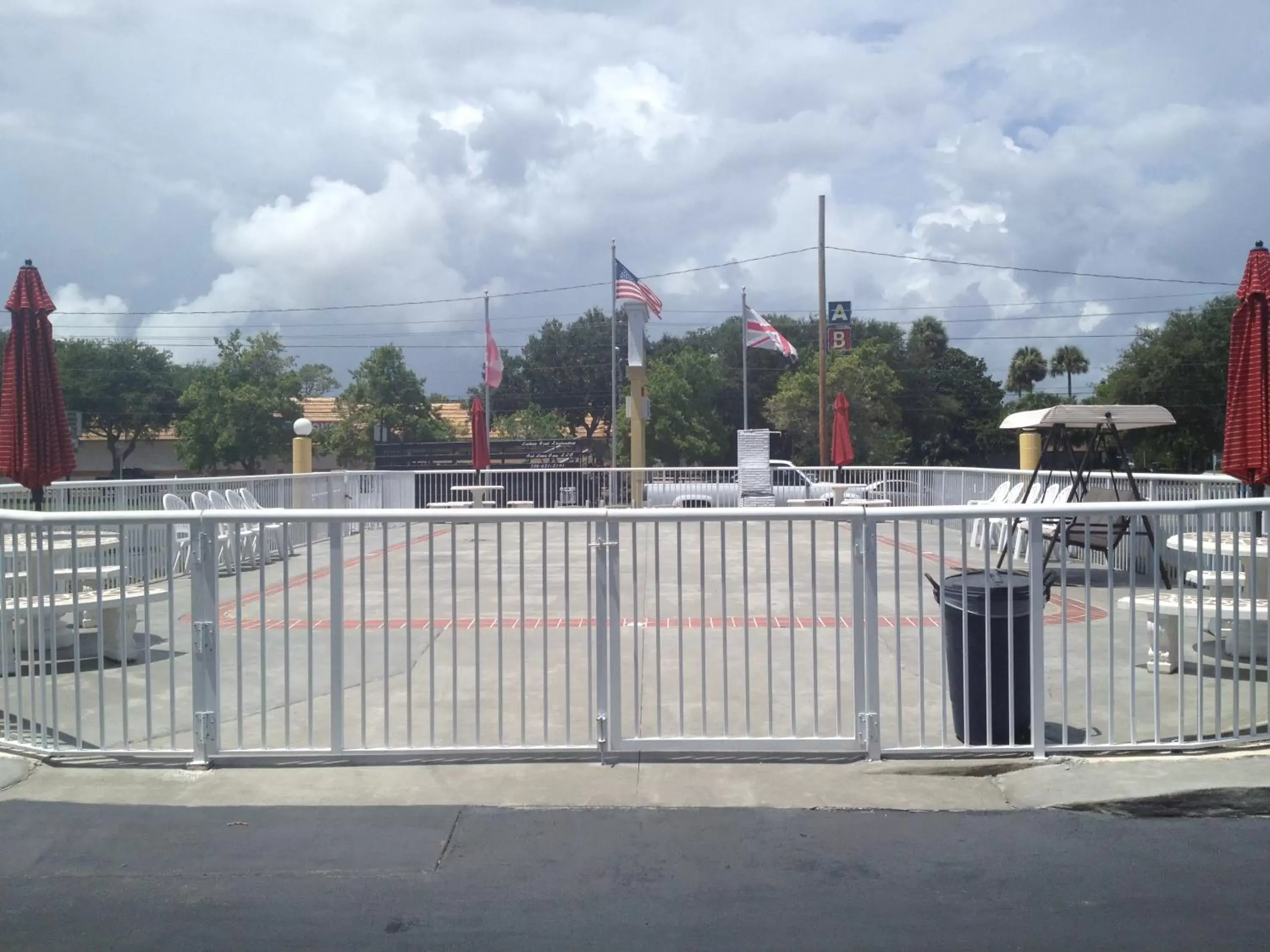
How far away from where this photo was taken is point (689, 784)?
18.9 ft

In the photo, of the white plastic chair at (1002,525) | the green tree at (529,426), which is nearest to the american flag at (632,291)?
the white plastic chair at (1002,525)

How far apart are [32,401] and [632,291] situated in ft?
61.7

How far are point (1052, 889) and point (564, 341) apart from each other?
64212 millimetres

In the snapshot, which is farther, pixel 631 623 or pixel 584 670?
pixel 631 623

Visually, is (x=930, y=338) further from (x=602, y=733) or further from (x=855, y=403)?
(x=602, y=733)

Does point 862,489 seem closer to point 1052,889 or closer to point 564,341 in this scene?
point 1052,889

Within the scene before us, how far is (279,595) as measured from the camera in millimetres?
11227

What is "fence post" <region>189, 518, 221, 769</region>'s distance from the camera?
5.98m

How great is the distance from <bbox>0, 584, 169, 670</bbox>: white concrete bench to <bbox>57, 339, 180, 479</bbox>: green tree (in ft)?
183

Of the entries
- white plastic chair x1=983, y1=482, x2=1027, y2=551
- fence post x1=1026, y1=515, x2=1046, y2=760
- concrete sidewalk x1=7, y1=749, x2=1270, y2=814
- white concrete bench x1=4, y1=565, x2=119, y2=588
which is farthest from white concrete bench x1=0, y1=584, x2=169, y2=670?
fence post x1=1026, y1=515, x2=1046, y2=760

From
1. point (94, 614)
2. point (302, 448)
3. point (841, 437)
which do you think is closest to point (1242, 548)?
point (94, 614)

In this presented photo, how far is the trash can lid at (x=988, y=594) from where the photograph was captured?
604 centimetres

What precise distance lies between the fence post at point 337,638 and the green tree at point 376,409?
47515 millimetres

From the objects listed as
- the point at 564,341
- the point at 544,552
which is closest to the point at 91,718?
the point at 544,552
